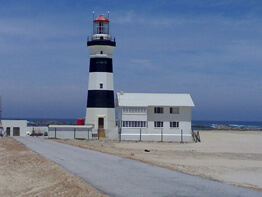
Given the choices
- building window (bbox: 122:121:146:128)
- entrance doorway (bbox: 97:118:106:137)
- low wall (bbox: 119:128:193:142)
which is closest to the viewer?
low wall (bbox: 119:128:193:142)

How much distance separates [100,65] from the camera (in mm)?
43562

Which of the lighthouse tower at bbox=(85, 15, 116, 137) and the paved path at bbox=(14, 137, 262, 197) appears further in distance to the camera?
→ the lighthouse tower at bbox=(85, 15, 116, 137)

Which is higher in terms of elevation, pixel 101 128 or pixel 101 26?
pixel 101 26

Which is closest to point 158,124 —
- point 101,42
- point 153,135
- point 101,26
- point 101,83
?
point 153,135

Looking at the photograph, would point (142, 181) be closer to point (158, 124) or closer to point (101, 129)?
point (158, 124)

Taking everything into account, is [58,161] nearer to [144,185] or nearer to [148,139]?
[144,185]

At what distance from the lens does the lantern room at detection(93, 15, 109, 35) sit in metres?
44.0

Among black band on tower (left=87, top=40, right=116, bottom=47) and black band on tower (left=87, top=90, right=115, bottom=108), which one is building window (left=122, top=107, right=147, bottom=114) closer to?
black band on tower (left=87, top=90, right=115, bottom=108)

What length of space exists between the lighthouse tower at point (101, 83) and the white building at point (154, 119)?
1309 mm

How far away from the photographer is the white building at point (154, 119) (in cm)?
4166

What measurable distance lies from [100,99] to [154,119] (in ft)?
17.0

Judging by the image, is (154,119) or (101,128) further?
(101,128)

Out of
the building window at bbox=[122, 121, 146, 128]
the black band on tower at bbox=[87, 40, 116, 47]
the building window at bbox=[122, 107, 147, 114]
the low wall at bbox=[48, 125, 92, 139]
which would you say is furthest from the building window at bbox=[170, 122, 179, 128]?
the black band on tower at bbox=[87, 40, 116, 47]

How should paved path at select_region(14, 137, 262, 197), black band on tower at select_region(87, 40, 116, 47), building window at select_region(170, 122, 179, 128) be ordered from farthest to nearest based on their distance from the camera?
1. black band on tower at select_region(87, 40, 116, 47)
2. building window at select_region(170, 122, 179, 128)
3. paved path at select_region(14, 137, 262, 197)
